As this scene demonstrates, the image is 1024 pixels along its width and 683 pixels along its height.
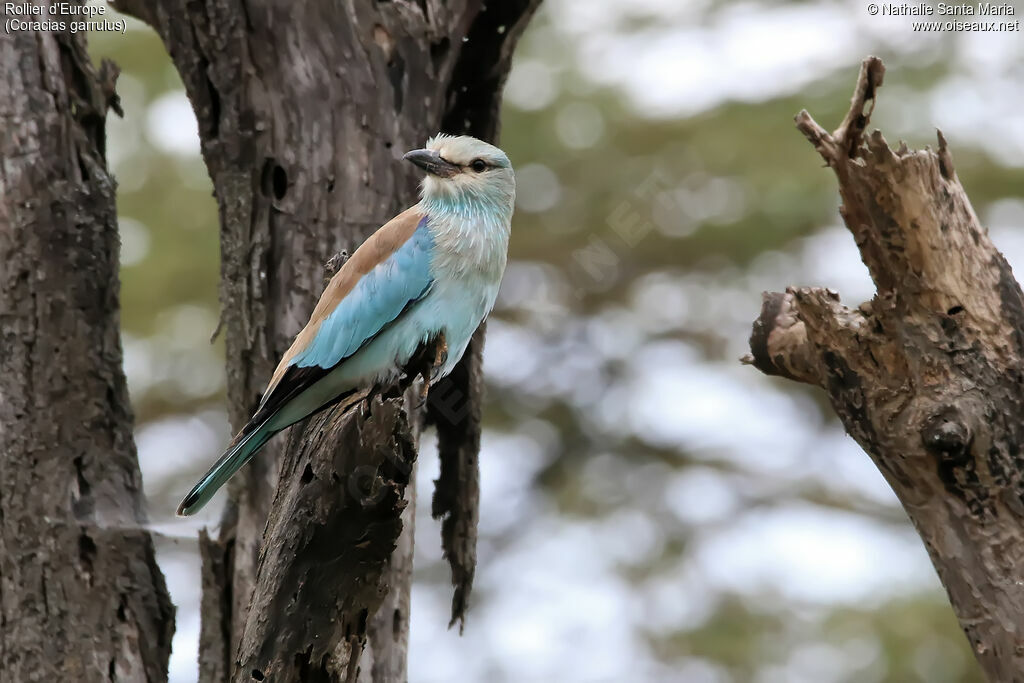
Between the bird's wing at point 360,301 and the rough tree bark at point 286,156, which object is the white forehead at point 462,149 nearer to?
the rough tree bark at point 286,156

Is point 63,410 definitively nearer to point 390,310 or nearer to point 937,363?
point 390,310

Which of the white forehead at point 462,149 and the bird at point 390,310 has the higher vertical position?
the white forehead at point 462,149

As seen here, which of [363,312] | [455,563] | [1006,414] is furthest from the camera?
[455,563]

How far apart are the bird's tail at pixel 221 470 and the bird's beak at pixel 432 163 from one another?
1345 millimetres

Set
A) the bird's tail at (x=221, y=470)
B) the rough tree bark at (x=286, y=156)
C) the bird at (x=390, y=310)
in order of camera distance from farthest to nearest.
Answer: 1. the rough tree bark at (x=286, y=156)
2. the bird at (x=390, y=310)
3. the bird's tail at (x=221, y=470)

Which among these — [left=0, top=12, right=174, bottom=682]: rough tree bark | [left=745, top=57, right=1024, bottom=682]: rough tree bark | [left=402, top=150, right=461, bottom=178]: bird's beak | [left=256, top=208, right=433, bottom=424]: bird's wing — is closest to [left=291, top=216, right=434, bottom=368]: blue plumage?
[left=256, top=208, right=433, bottom=424]: bird's wing

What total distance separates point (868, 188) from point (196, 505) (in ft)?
8.98

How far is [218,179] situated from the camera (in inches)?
197

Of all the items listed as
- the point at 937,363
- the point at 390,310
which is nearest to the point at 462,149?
the point at 390,310

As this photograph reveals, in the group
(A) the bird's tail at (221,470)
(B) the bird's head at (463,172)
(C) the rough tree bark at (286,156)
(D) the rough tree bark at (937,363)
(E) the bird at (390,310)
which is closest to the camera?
(D) the rough tree bark at (937,363)

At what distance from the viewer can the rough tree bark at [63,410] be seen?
14.2ft

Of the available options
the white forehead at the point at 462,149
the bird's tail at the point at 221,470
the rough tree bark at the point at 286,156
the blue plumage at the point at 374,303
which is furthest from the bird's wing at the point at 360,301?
the white forehead at the point at 462,149

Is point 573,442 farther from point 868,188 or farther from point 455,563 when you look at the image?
point 868,188

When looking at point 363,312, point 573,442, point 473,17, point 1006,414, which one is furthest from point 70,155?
point 573,442
